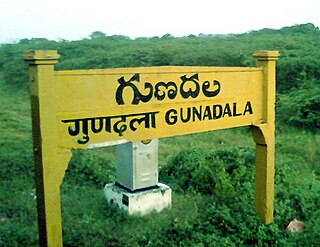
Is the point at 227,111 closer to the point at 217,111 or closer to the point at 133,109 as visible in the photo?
the point at 217,111

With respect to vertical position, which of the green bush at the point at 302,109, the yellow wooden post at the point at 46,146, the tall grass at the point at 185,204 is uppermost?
the yellow wooden post at the point at 46,146

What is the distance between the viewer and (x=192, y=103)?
3.32 metres

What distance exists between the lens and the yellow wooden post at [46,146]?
2539mm

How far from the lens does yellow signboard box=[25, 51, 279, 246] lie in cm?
260

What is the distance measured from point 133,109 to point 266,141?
57.1 inches

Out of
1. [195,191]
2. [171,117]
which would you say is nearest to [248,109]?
[171,117]

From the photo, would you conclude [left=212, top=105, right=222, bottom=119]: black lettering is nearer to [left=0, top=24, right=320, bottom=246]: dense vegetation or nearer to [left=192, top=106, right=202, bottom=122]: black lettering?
[left=192, top=106, right=202, bottom=122]: black lettering

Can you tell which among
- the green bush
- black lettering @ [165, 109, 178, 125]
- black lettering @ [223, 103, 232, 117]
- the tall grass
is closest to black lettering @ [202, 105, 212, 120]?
black lettering @ [223, 103, 232, 117]

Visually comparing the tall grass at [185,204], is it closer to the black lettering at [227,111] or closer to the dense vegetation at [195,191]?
the dense vegetation at [195,191]

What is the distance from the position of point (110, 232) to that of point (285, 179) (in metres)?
2.47

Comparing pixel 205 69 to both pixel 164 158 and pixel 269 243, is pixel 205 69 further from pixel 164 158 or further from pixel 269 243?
pixel 164 158

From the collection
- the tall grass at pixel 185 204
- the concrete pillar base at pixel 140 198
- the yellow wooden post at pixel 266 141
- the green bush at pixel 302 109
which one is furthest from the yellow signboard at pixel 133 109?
the green bush at pixel 302 109

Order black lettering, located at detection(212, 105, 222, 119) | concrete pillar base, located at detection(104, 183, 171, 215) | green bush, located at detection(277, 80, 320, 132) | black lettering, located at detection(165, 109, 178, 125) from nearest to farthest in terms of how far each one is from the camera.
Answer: black lettering, located at detection(165, 109, 178, 125), black lettering, located at detection(212, 105, 222, 119), concrete pillar base, located at detection(104, 183, 171, 215), green bush, located at detection(277, 80, 320, 132)

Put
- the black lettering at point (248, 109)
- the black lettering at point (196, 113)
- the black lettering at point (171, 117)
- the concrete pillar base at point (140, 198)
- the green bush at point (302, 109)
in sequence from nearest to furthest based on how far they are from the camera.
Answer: the black lettering at point (171, 117)
the black lettering at point (196, 113)
the black lettering at point (248, 109)
the concrete pillar base at point (140, 198)
the green bush at point (302, 109)
